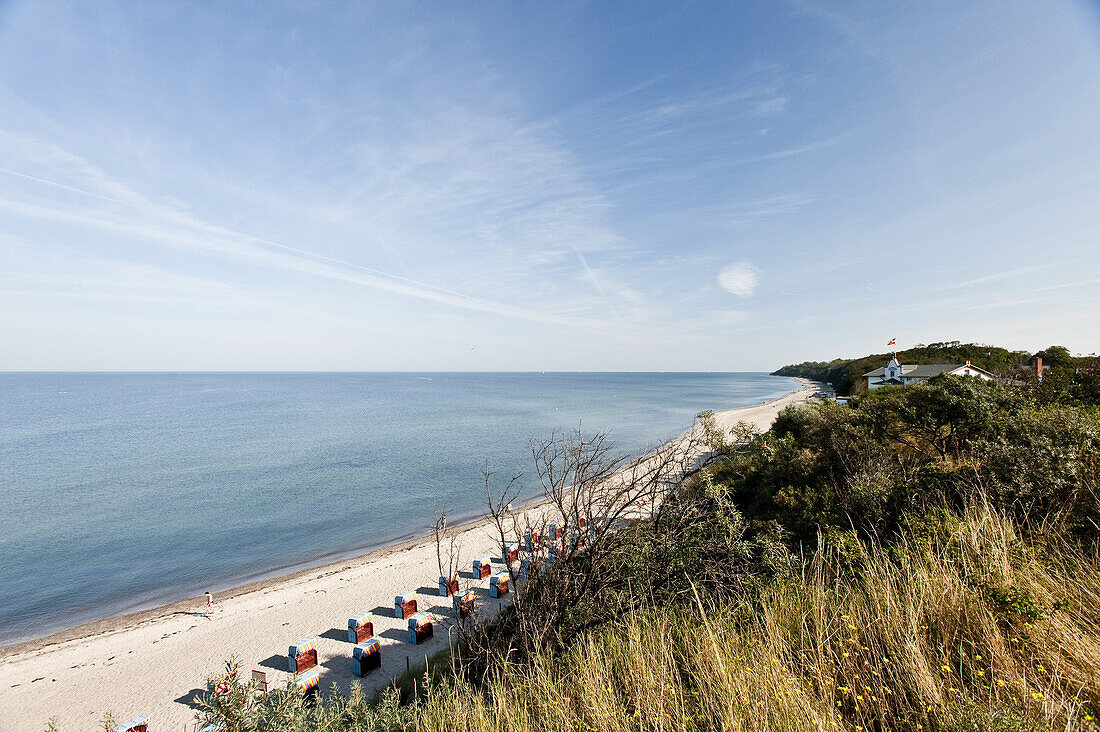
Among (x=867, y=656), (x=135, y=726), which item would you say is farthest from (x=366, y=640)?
(x=867, y=656)

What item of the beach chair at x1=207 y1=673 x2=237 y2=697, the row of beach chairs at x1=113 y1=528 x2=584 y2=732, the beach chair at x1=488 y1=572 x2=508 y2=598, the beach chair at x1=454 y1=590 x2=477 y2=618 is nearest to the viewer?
the beach chair at x1=207 y1=673 x2=237 y2=697

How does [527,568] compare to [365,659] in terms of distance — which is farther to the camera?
[365,659]

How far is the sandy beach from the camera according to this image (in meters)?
12.8

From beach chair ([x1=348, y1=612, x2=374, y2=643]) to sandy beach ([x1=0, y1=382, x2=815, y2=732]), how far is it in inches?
15.0

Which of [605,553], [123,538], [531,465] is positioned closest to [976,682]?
[605,553]

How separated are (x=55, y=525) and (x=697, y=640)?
4008cm

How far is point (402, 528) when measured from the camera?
27.3 metres

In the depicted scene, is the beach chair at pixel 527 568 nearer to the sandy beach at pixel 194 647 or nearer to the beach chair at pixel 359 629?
the sandy beach at pixel 194 647

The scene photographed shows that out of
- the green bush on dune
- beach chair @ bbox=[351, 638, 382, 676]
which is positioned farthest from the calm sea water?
the green bush on dune

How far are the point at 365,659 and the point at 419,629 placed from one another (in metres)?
1.98

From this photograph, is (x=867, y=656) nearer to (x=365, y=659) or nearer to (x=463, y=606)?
(x=463, y=606)

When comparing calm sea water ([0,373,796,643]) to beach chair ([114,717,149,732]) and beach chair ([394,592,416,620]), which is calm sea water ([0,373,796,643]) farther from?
beach chair ([114,717,149,732])

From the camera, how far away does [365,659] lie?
43.3ft

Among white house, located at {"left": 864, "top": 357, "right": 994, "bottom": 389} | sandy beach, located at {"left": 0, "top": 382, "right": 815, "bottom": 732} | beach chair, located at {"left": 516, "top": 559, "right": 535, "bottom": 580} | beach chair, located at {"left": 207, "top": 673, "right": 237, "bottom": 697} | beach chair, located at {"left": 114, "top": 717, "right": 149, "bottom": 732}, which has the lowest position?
sandy beach, located at {"left": 0, "top": 382, "right": 815, "bottom": 732}
